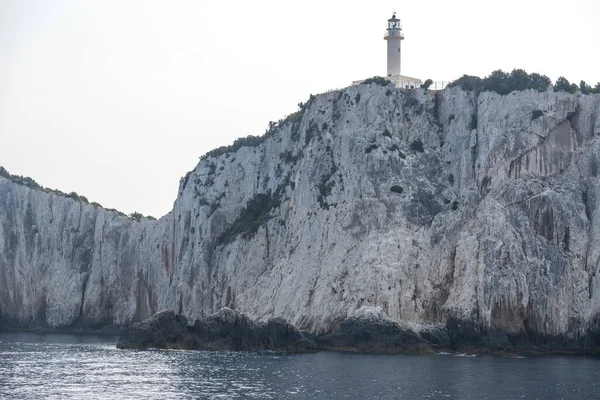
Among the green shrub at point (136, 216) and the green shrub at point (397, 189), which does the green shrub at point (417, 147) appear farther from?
the green shrub at point (136, 216)

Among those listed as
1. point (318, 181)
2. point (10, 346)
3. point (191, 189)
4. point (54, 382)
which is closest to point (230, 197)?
point (191, 189)

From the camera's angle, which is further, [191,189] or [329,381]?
[191,189]

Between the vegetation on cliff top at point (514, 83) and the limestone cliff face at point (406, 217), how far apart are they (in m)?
1.23

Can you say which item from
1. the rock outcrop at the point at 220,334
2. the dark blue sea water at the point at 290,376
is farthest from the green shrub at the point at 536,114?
the rock outcrop at the point at 220,334

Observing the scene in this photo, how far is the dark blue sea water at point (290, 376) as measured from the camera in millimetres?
58562

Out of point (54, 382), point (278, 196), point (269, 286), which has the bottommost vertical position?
point (54, 382)

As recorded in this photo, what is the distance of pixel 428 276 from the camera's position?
8681cm

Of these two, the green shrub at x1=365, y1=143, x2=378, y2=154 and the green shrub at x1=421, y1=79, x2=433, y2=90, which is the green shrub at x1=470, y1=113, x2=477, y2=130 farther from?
the green shrub at x1=365, y1=143, x2=378, y2=154

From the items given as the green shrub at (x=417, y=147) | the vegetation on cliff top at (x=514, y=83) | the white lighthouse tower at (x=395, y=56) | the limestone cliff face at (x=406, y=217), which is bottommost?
the limestone cliff face at (x=406, y=217)

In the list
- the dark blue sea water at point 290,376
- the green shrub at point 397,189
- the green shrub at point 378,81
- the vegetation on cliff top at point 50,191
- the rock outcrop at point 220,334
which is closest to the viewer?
the dark blue sea water at point 290,376

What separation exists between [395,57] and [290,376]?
47.2 m

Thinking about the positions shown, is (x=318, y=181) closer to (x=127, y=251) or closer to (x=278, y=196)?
(x=278, y=196)

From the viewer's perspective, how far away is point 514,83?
96812mm

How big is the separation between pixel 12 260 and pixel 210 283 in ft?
128
